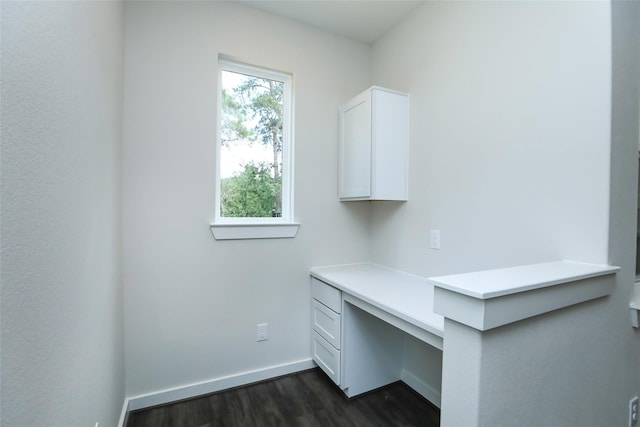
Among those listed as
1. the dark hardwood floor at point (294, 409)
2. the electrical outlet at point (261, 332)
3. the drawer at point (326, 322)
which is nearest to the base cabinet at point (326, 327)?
the drawer at point (326, 322)

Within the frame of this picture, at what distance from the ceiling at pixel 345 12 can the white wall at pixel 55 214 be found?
1198 mm

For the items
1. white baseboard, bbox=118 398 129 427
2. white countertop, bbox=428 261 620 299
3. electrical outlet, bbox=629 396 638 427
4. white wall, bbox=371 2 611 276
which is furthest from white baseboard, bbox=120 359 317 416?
electrical outlet, bbox=629 396 638 427

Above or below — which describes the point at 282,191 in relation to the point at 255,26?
below

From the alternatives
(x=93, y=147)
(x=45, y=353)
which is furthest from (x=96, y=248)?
(x=45, y=353)

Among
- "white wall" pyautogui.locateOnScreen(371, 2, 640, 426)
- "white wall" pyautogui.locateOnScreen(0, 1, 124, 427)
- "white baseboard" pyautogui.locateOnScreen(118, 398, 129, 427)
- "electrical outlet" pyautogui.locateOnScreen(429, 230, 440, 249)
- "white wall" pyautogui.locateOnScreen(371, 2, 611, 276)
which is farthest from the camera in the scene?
"electrical outlet" pyautogui.locateOnScreen(429, 230, 440, 249)

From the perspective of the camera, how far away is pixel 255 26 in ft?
6.97

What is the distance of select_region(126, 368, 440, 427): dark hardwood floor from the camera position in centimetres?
173

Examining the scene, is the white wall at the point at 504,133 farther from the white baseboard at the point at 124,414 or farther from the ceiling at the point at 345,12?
the white baseboard at the point at 124,414

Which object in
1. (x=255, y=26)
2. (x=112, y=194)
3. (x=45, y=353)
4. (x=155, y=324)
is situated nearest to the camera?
(x=45, y=353)

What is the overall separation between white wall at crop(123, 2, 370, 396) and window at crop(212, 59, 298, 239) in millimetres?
91

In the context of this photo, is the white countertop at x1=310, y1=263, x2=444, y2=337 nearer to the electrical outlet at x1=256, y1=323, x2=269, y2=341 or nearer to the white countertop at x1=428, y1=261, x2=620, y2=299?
the white countertop at x1=428, y1=261, x2=620, y2=299

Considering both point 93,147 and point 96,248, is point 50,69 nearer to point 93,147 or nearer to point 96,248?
point 93,147

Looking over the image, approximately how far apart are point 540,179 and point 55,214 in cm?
190

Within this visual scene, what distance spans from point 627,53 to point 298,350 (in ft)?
8.39
